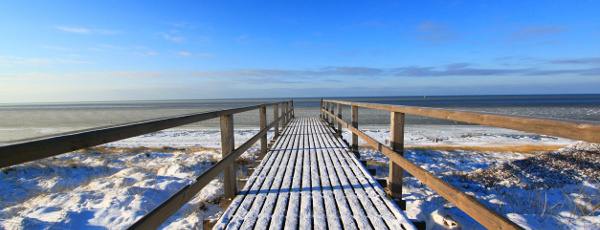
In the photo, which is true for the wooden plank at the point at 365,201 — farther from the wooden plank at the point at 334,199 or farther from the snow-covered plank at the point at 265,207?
→ the snow-covered plank at the point at 265,207

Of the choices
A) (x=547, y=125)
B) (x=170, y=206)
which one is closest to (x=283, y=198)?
(x=170, y=206)

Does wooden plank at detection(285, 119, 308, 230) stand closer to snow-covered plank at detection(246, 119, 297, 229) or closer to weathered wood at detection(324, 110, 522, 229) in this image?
snow-covered plank at detection(246, 119, 297, 229)

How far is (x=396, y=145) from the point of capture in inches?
106

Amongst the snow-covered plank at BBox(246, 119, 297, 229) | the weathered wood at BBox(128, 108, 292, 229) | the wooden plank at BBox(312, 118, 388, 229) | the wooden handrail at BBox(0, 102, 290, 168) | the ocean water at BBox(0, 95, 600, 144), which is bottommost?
the ocean water at BBox(0, 95, 600, 144)

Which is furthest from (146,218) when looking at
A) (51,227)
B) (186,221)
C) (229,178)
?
(51,227)

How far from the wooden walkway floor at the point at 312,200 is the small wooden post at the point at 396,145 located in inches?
6.3

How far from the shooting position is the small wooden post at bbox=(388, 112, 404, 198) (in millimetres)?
2658

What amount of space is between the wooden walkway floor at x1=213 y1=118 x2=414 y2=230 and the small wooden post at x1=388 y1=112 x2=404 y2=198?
16 centimetres

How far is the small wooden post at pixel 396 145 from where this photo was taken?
266 cm

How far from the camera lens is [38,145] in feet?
3.27

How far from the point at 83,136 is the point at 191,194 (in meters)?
0.87

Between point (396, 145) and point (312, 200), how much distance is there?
1.05 meters

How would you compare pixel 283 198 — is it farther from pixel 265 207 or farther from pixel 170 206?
pixel 170 206

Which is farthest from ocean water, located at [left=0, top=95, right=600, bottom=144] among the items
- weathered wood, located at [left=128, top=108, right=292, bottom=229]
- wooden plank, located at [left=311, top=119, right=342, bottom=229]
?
wooden plank, located at [left=311, top=119, right=342, bottom=229]
